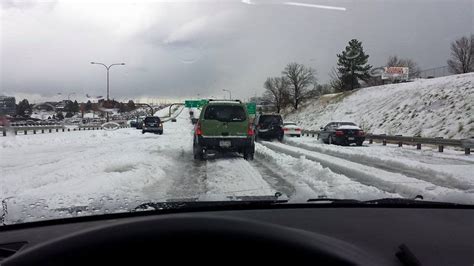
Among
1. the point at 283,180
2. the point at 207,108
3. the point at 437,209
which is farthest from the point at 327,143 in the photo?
the point at 437,209

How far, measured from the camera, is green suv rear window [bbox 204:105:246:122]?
15906mm

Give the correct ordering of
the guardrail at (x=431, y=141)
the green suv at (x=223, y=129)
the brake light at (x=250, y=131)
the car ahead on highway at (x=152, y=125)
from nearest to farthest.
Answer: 1. the green suv at (x=223, y=129)
2. the brake light at (x=250, y=131)
3. the guardrail at (x=431, y=141)
4. the car ahead on highway at (x=152, y=125)

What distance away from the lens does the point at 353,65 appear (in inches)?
613

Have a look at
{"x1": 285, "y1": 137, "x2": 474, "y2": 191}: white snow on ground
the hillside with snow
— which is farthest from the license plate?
{"x1": 285, "y1": 137, "x2": 474, "y2": 191}: white snow on ground

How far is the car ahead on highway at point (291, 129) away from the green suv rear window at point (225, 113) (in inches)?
294

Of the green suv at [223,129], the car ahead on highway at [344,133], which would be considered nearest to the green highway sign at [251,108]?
the green suv at [223,129]

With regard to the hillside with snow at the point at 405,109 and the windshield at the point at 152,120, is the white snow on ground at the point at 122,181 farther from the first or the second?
the windshield at the point at 152,120

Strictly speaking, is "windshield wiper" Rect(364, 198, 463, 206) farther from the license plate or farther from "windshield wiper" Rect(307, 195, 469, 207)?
the license plate

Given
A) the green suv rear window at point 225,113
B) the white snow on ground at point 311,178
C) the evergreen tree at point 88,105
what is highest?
the evergreen tree at point 88,105

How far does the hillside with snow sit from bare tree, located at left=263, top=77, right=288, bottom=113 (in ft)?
7.68

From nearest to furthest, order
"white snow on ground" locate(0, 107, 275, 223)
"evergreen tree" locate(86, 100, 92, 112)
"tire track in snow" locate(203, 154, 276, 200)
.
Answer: "white snow on ground" locate(0, 107, 275, 223) → "tire track in snow" locate(203, 154, 276, 200) → "evergreen tree" locate(86, 100, 92, 112)

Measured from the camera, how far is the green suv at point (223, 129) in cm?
1588

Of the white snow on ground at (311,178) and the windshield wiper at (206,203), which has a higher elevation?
the windshield wiper at (206,203)

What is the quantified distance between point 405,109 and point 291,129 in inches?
294
